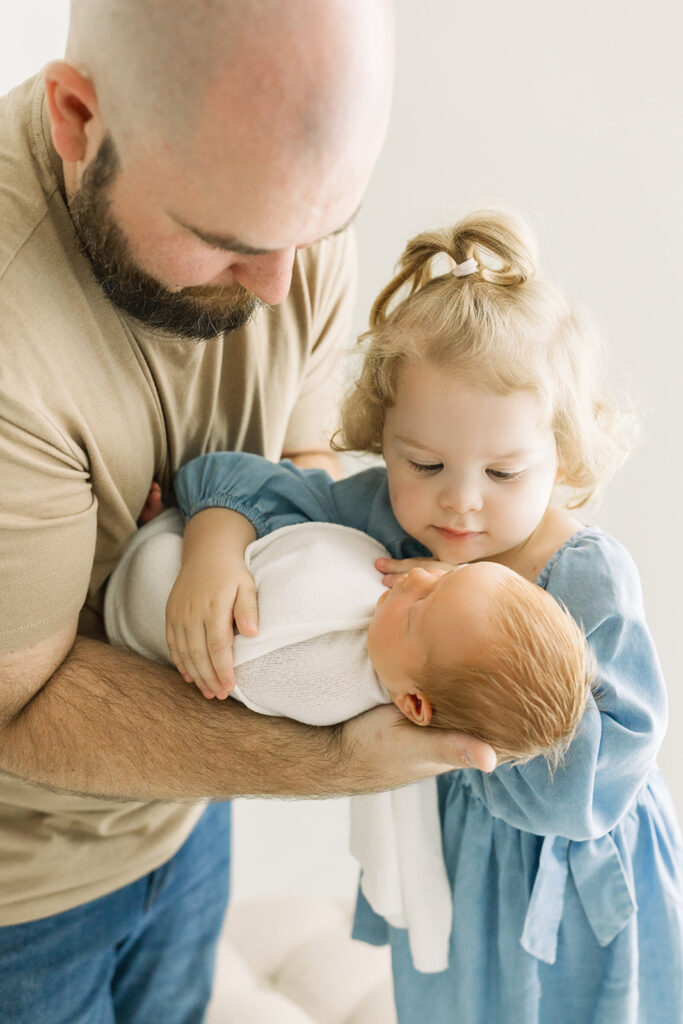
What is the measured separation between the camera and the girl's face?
116cm

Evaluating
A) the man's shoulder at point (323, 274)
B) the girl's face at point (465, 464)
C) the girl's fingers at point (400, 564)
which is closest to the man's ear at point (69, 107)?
the man's shoulder at point (323, 274)

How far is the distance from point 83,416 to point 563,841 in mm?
812

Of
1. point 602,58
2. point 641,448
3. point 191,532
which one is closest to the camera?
point 191,532

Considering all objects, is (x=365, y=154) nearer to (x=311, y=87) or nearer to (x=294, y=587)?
(x=311, y=87)

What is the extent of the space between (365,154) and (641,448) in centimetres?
103

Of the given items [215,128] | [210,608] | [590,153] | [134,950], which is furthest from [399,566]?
[590,153]

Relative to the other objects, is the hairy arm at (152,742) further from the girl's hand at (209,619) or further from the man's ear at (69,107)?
the man's ear at (69,107)

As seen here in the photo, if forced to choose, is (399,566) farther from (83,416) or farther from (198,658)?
(83,416)

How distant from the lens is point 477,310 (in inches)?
46.8

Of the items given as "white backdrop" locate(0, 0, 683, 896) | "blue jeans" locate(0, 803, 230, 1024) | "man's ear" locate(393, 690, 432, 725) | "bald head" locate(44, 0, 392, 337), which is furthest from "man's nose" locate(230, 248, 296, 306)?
"blue jeans" locate(0, 803, 230, 1024)

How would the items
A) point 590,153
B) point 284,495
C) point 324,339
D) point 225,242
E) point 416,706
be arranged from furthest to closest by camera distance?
point 590,153 < point 324,339 < point 284,495 < point 416,706 < point 225,242

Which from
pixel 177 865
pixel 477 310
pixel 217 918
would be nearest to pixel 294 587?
pixel 477 310

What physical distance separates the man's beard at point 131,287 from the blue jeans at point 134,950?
884 mm

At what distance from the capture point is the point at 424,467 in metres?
1.21
